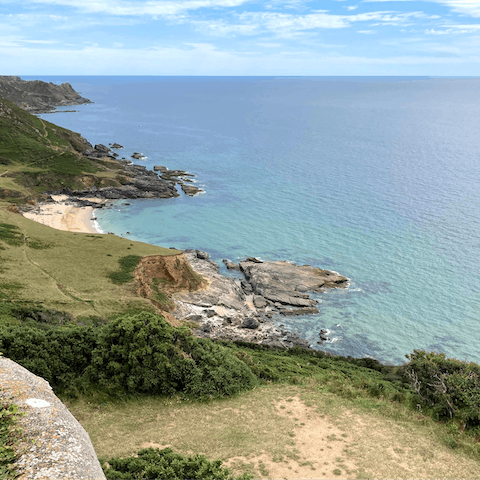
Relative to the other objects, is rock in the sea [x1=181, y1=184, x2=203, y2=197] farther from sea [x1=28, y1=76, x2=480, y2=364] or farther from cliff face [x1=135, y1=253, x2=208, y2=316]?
cliff face [x1=135, y1=253, x2=208, y2=316]

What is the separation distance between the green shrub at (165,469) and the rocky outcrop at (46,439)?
4924 mm

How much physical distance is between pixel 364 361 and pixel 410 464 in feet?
90.0

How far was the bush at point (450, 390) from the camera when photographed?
25.7 m

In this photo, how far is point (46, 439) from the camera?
1201 cm

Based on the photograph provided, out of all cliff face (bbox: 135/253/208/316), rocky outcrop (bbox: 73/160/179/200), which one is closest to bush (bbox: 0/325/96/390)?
cliff face (bbox: 135/253/208/316)

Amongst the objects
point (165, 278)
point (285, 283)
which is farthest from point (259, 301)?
point (165, 278)

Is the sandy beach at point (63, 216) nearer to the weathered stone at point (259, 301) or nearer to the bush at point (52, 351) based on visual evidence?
the weathered stone at point (259, 301)

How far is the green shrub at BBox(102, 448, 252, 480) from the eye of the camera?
1653cm

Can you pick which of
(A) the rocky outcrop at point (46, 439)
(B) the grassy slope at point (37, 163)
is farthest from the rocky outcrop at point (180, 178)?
(A) the rocky outcrop at point (46, 439)

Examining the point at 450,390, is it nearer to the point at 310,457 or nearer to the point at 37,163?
the point at 310,457

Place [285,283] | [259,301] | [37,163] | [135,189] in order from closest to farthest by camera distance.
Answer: [259,301] → [285,283] → [37,163] → [135,189]

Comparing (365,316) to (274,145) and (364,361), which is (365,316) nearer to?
(364,361)

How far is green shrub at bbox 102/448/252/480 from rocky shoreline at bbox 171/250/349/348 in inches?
1225

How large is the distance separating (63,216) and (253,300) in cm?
4667
